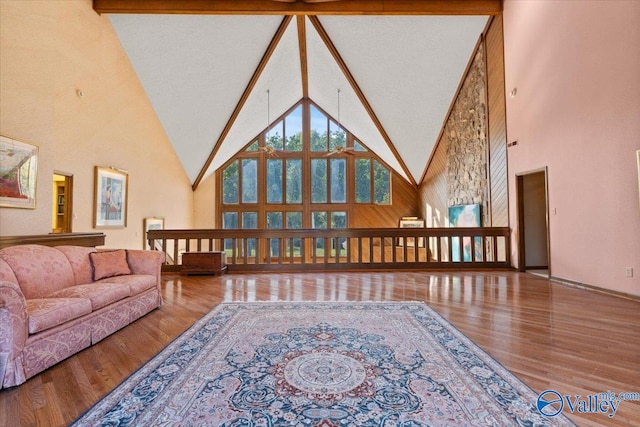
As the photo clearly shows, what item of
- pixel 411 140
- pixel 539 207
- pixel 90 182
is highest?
pixel 411 140

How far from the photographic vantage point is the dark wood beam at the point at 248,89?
6627 mm

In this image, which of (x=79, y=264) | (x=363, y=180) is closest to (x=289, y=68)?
(x=363, y=180)

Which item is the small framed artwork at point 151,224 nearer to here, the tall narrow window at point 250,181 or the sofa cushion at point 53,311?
the tall narrow window at point 250,181

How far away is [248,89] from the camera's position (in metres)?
7.92

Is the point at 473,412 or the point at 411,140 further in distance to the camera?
the point at 411,140

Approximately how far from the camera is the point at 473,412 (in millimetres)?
1549

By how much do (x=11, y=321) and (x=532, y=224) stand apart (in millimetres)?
7114

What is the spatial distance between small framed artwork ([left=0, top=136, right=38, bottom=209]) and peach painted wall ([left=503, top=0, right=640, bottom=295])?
7.23 m

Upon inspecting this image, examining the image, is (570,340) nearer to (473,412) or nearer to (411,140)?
(473,412)

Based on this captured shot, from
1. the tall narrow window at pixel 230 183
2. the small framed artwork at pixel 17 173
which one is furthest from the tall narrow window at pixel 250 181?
the small framed artwork at pixel 17 173

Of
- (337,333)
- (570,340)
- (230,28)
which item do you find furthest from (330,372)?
(230,28)

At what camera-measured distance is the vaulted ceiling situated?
19.1 ft

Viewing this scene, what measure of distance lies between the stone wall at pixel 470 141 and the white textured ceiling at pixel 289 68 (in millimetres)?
362

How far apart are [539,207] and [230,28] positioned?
7189 millimetres
